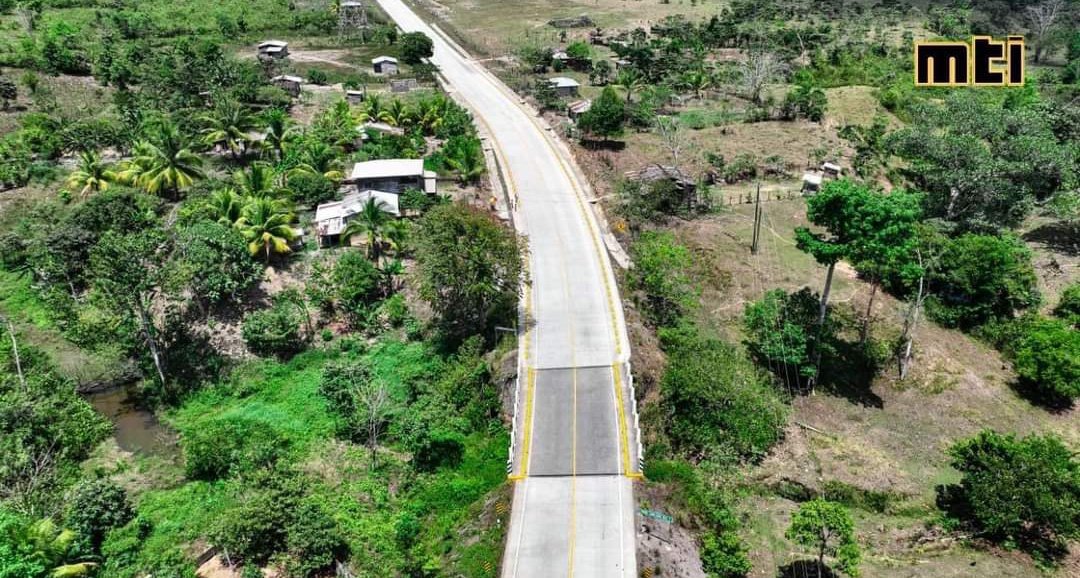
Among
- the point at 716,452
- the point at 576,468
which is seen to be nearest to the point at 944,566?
the point at 716,452

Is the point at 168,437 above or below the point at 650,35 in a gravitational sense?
below

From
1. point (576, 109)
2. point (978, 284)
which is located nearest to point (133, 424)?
point (576, 109)

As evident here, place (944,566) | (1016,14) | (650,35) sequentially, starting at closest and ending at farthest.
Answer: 1. (944,566)
2. (650,35)
3. (1016,14)

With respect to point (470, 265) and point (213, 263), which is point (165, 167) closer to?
point (213, 263)

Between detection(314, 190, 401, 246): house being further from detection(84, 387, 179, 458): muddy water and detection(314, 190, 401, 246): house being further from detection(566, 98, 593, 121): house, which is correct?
detection(566, 98, 593, 121): house

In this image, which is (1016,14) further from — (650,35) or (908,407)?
(908,407)

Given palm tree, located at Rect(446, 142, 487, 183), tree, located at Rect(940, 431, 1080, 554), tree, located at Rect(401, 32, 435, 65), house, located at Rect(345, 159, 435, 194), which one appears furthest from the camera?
tree, located at Rect(401, 32, 435, 65)

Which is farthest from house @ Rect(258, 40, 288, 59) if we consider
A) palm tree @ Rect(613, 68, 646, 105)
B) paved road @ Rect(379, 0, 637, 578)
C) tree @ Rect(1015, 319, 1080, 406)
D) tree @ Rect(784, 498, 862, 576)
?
tree @ Rect(1015, 319, 1080, 406)
